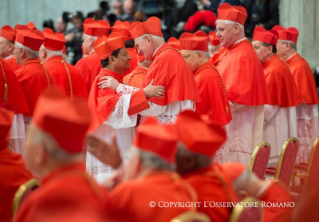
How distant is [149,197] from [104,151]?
2.25ft

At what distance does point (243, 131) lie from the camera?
649cm

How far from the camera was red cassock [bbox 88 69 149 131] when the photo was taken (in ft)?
17.7

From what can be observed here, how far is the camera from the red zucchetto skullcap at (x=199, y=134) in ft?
9.54

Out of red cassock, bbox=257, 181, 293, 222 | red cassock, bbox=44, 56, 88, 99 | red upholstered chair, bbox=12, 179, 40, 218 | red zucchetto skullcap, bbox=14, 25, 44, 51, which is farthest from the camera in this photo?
red cassock, bbox=44, 56, 88, 99

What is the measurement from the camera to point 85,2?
1320 centimetres

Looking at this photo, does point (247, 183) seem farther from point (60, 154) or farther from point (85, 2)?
point (85, 2)

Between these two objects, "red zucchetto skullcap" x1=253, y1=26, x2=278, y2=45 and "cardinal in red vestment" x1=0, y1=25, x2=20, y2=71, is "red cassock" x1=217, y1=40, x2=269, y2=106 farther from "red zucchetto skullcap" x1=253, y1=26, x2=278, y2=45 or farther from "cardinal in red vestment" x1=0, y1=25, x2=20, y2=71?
"cardinal in red vestment" x1=0, y1=25, x2=20, y2=71

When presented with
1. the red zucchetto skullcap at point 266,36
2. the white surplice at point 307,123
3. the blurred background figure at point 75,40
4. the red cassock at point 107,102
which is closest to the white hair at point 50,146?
the red cassock at point 107,102

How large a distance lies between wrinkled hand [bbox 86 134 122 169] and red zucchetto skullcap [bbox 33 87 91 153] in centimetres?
47

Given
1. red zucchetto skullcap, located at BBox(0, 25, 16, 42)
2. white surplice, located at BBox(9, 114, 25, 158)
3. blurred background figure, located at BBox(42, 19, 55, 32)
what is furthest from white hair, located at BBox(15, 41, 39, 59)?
blurred background figure, located at BBox(42, 19, 55, 32)

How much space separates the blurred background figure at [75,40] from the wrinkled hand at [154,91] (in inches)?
228

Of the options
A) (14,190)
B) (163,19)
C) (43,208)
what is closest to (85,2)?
(163,19)

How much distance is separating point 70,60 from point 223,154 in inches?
225

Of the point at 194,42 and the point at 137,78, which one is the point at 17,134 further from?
the point at 194,42
